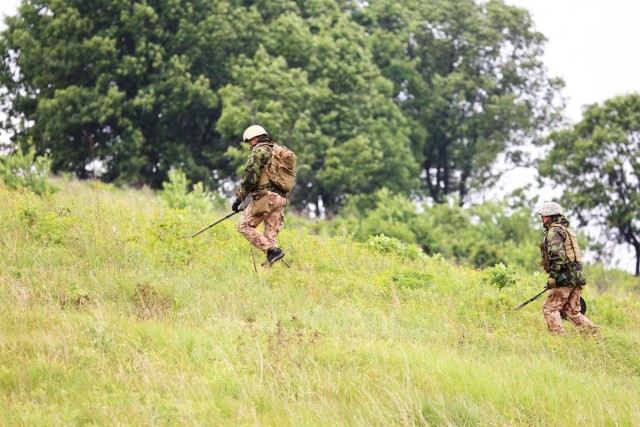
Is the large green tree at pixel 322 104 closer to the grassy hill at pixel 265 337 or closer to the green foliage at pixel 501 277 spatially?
the grassy hill at pixel 265 337

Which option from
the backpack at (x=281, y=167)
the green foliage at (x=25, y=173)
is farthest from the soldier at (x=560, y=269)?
the green foliage at (x=25, y=173)

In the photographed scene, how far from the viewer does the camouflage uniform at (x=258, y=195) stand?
12.2m

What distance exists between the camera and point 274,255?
12.3 metres

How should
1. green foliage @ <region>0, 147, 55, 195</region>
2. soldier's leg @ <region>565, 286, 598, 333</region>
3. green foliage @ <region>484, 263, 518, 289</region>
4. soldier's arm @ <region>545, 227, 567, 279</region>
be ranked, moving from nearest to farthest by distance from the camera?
soldier's arm @ <region>545, 227, 567, 279</region> < soldier's leg @ <region>565, 286, 598, 333</region> < green foliage @ <region>484, 263, 518, 289</region> < green foliage @ <region>0, 147, 55, 195</region>

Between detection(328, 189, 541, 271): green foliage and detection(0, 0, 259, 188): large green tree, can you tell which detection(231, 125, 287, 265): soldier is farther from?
detection(0, 0, 259, 188): large green tree

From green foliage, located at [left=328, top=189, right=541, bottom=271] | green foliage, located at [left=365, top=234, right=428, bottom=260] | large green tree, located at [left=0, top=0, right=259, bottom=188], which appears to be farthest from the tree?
green foliage, located at [left=365, top=234, right=428, bottom=260]

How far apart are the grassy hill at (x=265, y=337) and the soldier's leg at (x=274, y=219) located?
51 centimetres

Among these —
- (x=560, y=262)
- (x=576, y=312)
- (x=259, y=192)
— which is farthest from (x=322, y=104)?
(x=560, y=262)

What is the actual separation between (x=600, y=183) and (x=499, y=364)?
1155 inches

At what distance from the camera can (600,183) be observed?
1422 inches

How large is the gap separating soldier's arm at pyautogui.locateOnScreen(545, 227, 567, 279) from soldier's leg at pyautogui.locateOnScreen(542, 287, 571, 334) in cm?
25

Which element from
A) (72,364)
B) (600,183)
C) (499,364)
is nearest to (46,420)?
(72,364)

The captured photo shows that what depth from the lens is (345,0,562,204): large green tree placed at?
4181 centimetres

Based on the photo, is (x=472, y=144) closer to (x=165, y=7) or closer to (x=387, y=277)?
(x=165, y=7)
